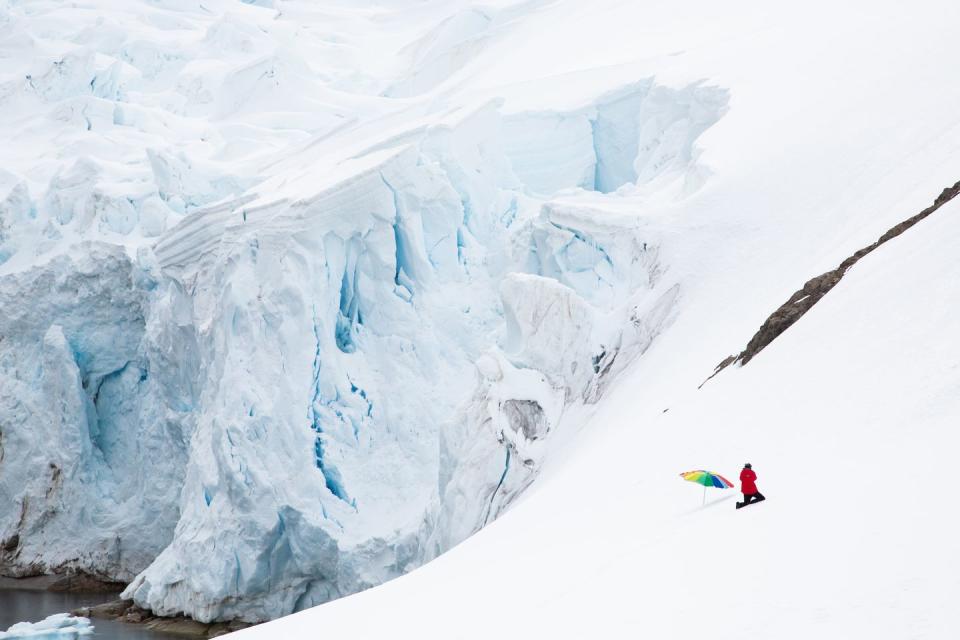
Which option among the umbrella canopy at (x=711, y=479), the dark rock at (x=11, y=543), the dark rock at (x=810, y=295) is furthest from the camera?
the dark rock at (x=11, y=543)

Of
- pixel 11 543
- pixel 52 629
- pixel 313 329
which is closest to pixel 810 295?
pixel 313 329

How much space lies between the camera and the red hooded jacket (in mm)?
7988

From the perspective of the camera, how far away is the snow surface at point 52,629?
22.6 metres

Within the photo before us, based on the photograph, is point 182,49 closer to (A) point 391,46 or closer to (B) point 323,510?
(A) point 391,46

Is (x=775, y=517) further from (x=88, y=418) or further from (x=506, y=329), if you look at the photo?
(x=88, y=418)

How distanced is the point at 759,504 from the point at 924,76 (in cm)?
1316

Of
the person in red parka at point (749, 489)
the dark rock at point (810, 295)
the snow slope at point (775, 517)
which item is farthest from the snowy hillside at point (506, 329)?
the dark rock at point (810, 295)

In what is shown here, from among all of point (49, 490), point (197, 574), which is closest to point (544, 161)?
point (197, 574)

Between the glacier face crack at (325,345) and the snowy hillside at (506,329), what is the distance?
85 millimetres

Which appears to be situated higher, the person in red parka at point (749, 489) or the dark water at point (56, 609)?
the person in red parka at point (749, 489)

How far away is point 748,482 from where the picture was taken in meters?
8.04

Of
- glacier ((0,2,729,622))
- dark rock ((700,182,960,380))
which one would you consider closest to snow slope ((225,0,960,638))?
dark rock ((700,182,960,380))

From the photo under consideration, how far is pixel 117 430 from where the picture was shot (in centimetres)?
3050

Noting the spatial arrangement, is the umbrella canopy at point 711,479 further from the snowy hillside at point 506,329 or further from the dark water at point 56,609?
the dark water at point 56,609
